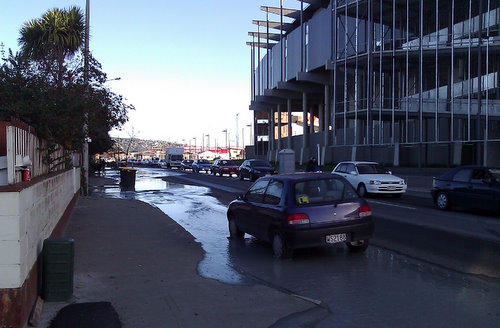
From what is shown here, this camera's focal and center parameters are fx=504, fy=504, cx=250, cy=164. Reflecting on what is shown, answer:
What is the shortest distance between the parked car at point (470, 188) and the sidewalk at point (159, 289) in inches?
346

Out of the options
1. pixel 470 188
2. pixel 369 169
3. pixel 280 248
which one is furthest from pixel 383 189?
pixel 280 248

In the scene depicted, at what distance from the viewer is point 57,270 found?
6.25 meters

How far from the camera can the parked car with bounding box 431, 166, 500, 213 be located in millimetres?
14422

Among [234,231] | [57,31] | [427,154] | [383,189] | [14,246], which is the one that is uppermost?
[57,31]

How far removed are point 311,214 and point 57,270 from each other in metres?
4.09

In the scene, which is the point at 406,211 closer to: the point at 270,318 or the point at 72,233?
the point at 72,233

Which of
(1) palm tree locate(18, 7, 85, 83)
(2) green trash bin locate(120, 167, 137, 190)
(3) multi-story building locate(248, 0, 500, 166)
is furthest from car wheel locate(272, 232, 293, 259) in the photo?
(3) multi-story building locate(248, 0, 500, 166)

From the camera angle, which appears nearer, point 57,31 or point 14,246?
point 14,246

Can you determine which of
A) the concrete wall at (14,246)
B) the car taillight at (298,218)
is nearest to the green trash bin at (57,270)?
the concrete wall at (14,246)

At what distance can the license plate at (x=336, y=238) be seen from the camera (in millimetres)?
8500

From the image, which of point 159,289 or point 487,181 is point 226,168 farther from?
point 159,289

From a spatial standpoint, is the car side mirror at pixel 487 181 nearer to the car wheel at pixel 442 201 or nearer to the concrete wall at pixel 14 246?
the car wheel at pixel 442 201

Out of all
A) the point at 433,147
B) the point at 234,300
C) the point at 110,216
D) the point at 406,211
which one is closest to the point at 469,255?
the point at 234,300

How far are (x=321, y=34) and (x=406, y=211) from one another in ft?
122
